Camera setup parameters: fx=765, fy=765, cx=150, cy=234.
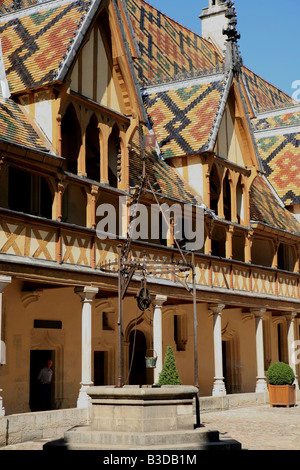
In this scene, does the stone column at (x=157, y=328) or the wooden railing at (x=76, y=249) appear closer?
the wooden railing at (x=76, y=249)

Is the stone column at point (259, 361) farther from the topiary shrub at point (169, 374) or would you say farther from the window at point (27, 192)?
the window at point (27, 192)

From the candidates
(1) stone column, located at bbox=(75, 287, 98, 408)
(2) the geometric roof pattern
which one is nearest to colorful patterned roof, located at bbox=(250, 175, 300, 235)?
(2) the geometric roof pattern

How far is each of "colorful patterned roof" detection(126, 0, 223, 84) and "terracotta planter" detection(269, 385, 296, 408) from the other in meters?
11.7

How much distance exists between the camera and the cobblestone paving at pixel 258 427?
14008 mm

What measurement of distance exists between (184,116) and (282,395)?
9.22 m

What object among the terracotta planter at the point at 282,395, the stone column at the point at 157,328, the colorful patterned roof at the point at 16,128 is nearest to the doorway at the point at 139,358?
the stone column at the point at 157,328

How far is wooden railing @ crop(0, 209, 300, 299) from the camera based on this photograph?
15.4 metres

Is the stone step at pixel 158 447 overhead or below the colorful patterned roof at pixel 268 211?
below

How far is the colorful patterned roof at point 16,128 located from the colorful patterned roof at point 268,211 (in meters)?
10.5

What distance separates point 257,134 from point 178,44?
5.38 metres

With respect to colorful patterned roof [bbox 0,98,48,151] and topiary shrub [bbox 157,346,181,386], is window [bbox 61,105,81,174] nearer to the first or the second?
colorful patterned roof [bbox 0,98,48,151]

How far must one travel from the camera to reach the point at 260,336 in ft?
81.7

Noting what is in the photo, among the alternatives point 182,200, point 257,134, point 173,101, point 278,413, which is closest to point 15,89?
point 182,200
